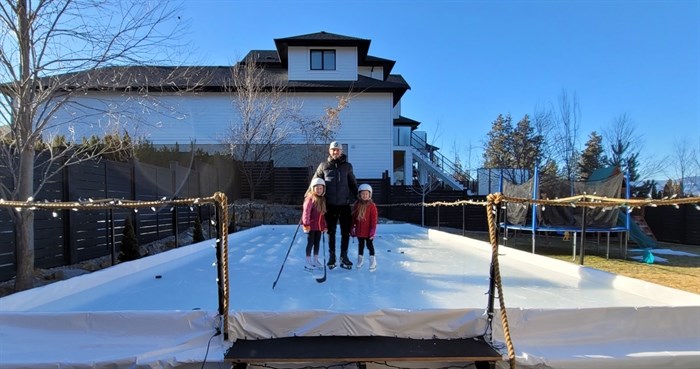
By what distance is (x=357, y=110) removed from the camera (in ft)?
62.6

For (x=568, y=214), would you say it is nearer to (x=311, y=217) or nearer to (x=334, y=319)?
(x=311, y=217)

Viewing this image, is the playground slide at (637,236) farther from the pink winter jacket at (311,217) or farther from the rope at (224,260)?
the rope at (224,260)

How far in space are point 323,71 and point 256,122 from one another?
232 inches

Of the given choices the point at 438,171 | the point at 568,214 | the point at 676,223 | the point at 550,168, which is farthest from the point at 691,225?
the point at 438,171

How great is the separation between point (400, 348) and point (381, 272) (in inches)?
73.4

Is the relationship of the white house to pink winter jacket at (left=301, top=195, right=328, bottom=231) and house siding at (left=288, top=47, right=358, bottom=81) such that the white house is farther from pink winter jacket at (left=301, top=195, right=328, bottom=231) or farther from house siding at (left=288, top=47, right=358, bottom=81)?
pink winter jacket at (left=301, top=195, right=328, bottom=231)

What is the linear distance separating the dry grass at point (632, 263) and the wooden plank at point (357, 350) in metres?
5.68

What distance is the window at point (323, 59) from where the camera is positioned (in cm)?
1995

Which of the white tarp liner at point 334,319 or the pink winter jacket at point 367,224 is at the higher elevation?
the pink winter jacket at point 367,224

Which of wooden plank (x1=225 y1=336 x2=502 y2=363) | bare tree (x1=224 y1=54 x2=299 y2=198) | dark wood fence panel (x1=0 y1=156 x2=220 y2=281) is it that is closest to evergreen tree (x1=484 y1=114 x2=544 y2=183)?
bare tree (x1=224 y1=54 x2=299 y2=198)

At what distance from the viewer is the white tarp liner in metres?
2.17

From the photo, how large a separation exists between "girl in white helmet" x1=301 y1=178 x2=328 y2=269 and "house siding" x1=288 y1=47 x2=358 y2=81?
16.3 meters

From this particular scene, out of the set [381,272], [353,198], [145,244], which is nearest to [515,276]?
[381,272]

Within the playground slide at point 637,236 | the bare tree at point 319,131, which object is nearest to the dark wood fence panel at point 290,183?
the bare tree at point 319,131
